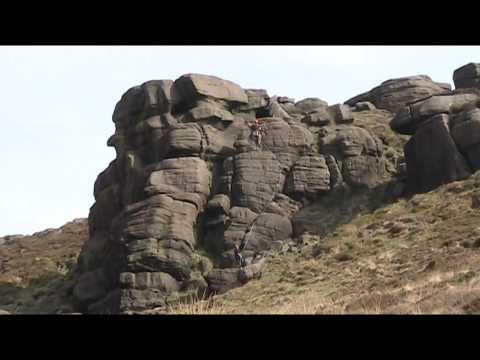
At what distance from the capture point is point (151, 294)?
41500mm

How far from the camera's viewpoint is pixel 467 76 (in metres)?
63.3

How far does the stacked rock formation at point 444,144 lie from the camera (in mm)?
45750

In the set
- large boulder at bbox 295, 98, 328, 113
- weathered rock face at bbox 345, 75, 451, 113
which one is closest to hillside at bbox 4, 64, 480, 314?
large boulder at bbox 295, 98, 328, 113

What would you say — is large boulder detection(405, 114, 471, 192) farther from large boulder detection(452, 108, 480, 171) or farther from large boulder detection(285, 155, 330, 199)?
large boulder detection(285, 155, 330, 199)

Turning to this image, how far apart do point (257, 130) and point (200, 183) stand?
243 inches

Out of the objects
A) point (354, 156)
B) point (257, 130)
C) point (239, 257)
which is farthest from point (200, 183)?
point (354, 156)

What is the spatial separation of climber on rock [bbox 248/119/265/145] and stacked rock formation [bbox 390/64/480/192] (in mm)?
10180

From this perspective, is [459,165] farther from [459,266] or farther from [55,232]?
[55,232]

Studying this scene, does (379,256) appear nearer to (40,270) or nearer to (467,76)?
(40,270)

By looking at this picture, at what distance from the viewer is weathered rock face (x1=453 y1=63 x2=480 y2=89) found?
62531 mm

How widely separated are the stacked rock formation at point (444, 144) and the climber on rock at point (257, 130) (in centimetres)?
1018

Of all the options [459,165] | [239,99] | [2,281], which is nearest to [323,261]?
[459,165]

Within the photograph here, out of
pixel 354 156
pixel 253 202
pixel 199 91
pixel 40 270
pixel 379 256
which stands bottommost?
pixel 379 256
